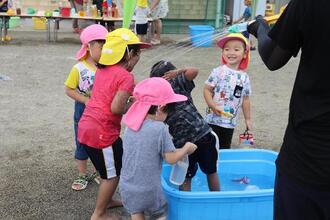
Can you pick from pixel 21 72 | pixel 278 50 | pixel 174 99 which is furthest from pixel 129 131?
pixel 21 72

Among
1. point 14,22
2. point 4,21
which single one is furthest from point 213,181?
point 14,22

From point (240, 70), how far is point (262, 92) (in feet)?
10.6

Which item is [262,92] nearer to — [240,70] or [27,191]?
[240,70]

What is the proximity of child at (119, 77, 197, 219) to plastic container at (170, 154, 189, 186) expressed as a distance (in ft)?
0.85

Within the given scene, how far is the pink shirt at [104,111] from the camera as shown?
9.86 feet

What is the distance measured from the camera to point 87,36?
3357 mm

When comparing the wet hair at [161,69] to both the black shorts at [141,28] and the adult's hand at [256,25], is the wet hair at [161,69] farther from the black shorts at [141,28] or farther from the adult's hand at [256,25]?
the black shorts at [141,28]

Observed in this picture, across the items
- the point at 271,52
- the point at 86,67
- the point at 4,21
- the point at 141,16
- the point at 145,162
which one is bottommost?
the point at 145,162

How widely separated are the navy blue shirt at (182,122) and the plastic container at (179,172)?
12 centimetres

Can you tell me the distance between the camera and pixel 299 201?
173 centimetres

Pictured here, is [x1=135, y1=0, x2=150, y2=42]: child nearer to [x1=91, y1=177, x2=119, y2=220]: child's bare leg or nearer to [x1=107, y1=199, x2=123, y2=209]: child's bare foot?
[x1=107, y1=199, x2=123, y2=209]: child's bare foot

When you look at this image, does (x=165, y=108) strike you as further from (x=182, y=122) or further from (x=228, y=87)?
(x=228, y=87)

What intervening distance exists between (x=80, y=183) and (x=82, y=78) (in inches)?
33.7

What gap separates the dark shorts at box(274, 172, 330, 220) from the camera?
5.57ft
